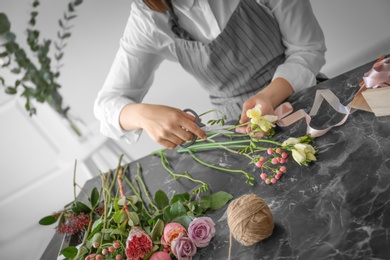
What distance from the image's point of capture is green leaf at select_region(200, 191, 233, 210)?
746 mm

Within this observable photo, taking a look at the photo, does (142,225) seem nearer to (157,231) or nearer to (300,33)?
(157,231)

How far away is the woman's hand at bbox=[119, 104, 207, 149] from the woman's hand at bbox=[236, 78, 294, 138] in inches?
3.9

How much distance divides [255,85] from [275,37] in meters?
0.15

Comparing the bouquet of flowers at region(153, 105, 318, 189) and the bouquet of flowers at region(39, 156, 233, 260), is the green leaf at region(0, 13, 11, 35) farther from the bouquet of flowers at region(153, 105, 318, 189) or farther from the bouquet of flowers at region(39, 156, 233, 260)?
the bouquet of flowers at region(153, 105, 318, 189)

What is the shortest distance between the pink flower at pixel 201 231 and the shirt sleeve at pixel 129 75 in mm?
523

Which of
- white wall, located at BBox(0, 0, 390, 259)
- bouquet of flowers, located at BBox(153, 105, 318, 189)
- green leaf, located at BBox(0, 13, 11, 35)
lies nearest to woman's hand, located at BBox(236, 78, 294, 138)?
bouquet of flowers, located at BBox(153, 105, 318, 189)

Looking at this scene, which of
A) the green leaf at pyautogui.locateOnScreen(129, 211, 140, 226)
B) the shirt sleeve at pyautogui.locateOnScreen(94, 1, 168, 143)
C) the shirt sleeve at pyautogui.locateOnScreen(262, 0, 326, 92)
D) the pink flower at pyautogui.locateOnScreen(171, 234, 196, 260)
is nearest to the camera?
the pink flower at pyautogui.locateOnScreen(171, 234, 196, 260)

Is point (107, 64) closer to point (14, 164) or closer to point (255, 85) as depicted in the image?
point (14, 164)

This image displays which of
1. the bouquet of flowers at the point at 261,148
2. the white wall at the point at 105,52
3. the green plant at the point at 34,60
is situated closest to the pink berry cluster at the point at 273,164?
the bouquet of flowers at the point at 261,148

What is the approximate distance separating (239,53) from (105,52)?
0.91 meters

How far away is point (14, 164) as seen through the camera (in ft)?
6.40

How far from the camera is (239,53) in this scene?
1092mm

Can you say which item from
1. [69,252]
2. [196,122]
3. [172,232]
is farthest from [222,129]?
[69,252]

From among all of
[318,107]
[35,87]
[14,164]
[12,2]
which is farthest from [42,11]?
[318,107]
